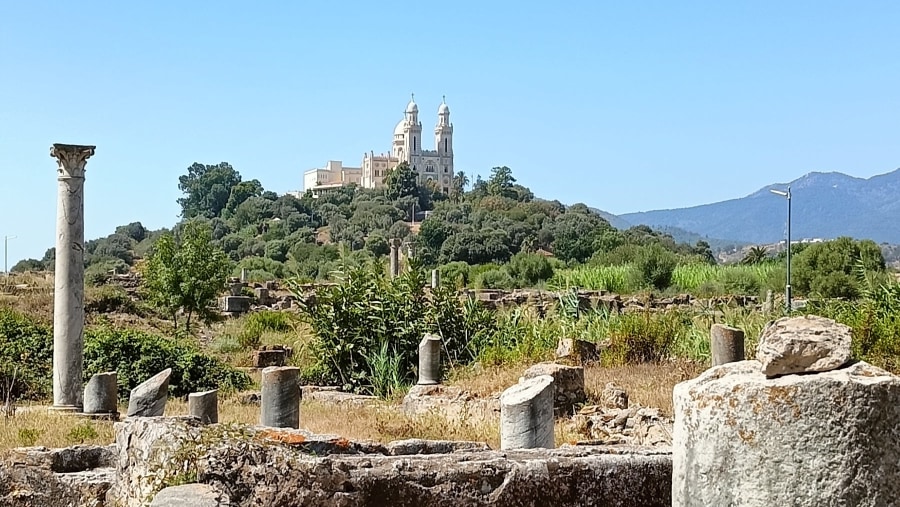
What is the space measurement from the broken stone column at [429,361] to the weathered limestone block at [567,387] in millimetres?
2839

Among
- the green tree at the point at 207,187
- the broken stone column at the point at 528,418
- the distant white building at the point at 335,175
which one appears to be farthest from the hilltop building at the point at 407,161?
the broken stone column at the point at 528,418

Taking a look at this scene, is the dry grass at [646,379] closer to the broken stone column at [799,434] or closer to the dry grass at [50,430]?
the dry grass at [50,430]

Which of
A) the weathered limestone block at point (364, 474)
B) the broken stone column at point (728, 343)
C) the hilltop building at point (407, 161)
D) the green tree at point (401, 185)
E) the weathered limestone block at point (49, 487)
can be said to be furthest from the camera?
the hilltop building at point (407, 161)

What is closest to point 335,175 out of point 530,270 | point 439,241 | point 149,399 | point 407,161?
point 407,161

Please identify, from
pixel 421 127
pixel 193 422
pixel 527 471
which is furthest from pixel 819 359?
pixel 421 127

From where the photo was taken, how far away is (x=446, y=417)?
1212cm

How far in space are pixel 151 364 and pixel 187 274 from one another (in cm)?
910

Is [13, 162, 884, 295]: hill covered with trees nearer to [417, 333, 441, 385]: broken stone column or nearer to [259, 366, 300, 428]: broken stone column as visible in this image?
[417, 333, 441, 385]: broken stone column

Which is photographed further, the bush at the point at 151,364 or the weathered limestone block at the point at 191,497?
the bush at the point at 151,364

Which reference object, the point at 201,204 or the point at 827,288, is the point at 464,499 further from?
the point at 201,204

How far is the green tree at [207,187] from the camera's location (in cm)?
12056

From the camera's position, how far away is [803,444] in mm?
2838

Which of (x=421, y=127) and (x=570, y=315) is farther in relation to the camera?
(x=421, y=127)

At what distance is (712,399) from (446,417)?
9339mm
